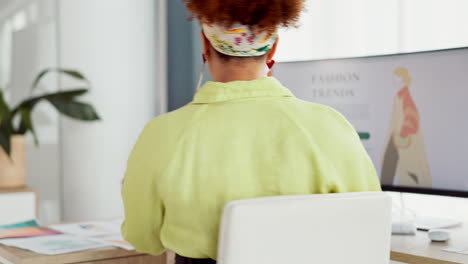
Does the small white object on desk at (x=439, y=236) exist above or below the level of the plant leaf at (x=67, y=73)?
below

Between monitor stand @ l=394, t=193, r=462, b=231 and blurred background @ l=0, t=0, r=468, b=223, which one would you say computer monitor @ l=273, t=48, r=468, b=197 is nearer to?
monitor stand @ l=394, t=193, r=462, b=231

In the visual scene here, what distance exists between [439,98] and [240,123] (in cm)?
90

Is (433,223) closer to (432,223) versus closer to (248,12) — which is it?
(432,223)

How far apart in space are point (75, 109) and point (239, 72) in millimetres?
2604

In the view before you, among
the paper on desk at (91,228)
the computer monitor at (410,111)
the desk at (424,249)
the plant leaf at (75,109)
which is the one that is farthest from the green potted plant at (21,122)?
the desk at (424,249)

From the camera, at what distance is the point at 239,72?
4.32 ft

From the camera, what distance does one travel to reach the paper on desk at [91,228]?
2.01 meters

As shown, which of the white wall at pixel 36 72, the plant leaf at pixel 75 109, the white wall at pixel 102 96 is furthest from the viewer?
the white wall at pixel 36 72

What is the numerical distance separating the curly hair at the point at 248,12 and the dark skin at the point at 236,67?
0.10 metres

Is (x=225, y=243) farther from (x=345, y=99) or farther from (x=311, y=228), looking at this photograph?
(x=345, y=99)

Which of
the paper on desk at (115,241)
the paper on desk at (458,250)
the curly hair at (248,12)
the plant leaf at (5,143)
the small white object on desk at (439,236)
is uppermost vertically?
the curly hair at (248,12)

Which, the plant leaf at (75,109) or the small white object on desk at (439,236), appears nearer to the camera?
the small white object on desk at (439,236)

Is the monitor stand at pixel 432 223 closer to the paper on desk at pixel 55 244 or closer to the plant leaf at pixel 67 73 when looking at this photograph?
the paper on desk at pixel 55 244

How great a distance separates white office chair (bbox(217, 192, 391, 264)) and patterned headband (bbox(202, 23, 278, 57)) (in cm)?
32
